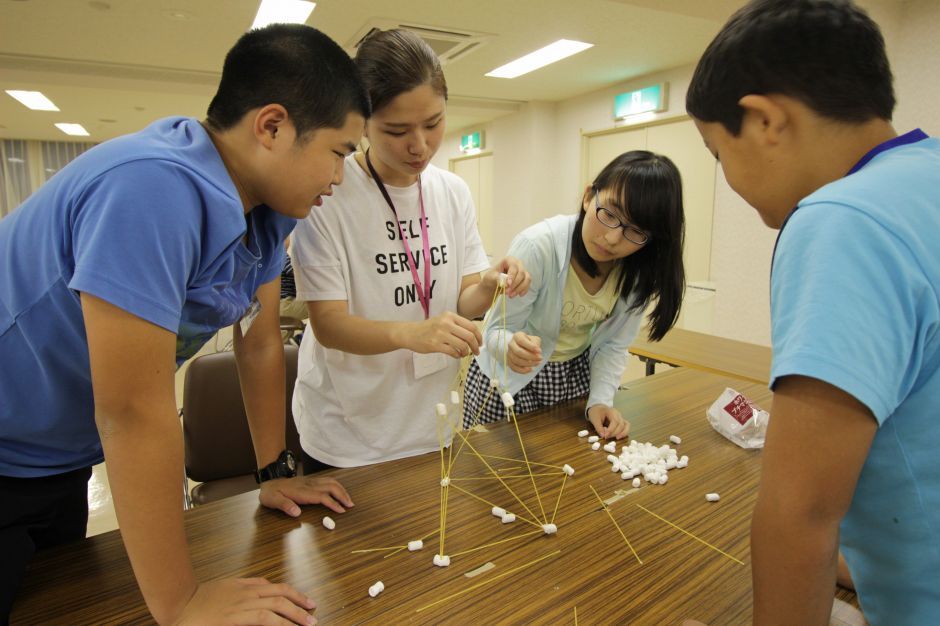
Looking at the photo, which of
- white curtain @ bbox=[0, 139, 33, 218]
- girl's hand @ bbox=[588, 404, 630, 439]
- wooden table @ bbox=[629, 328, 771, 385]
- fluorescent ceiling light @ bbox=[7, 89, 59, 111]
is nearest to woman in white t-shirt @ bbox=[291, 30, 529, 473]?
girl's hand @ bbox=[588, 404, 630, 439]

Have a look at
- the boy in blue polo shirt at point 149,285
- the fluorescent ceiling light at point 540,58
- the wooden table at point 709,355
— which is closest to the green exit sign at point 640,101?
the fluorescent ceiling light at point 540,58

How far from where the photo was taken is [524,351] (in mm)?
1364

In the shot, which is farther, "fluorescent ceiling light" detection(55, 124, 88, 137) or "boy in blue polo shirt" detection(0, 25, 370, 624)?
Answer: "fluorescent ceiling light" detection(55, 124, 88, 137)

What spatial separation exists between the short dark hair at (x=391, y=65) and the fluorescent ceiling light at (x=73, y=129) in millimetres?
10936

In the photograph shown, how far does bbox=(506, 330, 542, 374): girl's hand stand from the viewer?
4.43 ft

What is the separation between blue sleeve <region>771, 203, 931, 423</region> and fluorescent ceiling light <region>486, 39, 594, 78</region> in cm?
502

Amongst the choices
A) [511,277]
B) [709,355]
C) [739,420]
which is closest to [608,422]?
[739,420]

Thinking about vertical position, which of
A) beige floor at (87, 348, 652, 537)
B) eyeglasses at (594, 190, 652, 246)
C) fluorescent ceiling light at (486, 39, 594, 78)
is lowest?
beige floor at (87, 348, 652, 537)

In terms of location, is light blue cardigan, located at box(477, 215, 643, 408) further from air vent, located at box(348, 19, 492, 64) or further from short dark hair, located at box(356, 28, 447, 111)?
air vent, located at box(348, 19, 492, 64)

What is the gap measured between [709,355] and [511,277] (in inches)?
83.4

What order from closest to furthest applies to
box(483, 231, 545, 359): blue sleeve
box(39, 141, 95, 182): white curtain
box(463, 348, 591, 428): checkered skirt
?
box(483, 231, 545, 359): blue sleeve < box(463, 348, 591, 428): checkered skirt < box(39, 141, 95, 182): white curtain

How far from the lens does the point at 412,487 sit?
1198mm

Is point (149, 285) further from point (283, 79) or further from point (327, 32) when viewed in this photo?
point (327, 32)

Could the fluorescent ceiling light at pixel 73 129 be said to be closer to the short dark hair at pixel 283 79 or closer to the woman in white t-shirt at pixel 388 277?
the woman in white t-shirt at pixel 388 277
